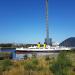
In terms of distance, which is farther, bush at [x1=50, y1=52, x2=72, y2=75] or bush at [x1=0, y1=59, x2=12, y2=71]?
bush at [x1=0, y1=59, x2=12, y2=71]

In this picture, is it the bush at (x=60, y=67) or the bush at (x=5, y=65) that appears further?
the bush at (x=5, y=65)

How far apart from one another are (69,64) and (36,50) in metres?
56.7

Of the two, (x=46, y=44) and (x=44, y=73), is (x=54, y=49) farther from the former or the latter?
(x=44, y=73)

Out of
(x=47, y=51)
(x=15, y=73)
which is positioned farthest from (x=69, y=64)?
(x=47, y=51)

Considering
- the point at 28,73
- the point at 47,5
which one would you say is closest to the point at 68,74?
the point at 28,73

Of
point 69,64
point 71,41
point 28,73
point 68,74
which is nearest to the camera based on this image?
point 68,74

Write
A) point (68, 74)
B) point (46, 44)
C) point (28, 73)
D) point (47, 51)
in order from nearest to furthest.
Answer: point (68, 74), point (28, 73), point (47, 51), point (46, 44)

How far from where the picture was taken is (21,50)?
254ft

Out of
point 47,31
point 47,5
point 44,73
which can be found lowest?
→ point 44,73

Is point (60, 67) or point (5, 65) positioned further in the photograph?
point (5, 65)

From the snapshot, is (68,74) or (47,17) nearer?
(68,74)

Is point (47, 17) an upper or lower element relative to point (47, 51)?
upper

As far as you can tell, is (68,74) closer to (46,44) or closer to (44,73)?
(44,73)

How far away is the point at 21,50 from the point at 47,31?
9486 millimetres
